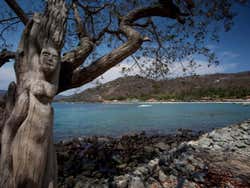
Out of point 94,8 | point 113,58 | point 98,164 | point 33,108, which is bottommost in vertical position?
point 98,164

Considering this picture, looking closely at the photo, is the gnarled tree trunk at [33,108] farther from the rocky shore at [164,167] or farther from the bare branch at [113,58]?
the rocky shore at [164,167]

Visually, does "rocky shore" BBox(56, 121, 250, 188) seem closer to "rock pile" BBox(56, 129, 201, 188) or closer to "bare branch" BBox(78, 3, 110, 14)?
"rock pile" BBox(56, 129, 201, 188)

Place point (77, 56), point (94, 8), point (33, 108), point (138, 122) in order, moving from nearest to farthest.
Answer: point (33, 108) < point (77, 56) < point (94, 8) < point (138, 122)

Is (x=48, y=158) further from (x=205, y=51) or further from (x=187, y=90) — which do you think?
(x=187, y=90)

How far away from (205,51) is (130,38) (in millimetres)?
2638

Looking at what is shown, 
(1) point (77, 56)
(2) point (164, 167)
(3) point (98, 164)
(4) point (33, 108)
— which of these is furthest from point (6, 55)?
(3) point (98, 164)

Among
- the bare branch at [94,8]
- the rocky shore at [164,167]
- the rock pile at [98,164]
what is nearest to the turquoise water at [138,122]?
the rock pile at [98,164]

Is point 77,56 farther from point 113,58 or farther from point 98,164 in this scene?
point 98,164

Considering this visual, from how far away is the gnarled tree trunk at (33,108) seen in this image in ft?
6.52

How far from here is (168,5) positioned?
11.6ft

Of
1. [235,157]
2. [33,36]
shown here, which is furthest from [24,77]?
[235,157]

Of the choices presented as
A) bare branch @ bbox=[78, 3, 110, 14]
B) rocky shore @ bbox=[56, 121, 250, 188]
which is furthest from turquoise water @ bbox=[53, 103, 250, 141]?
bare branch @ bbox=[78, 3, 110, 14]

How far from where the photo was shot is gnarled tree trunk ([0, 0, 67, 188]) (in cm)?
199

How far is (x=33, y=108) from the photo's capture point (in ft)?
6.72
